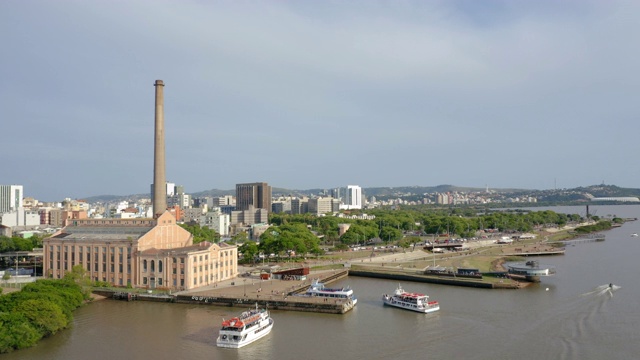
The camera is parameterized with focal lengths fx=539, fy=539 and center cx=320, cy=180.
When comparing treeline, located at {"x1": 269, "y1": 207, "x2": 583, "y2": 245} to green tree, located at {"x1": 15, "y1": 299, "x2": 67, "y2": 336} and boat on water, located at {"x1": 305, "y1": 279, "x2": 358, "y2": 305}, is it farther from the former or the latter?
green tree, located at {"x1": 15, "y1": 299, "x2": 67, "y2": 336}

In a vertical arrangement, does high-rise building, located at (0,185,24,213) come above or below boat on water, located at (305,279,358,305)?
above

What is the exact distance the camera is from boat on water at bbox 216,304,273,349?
1111 inches

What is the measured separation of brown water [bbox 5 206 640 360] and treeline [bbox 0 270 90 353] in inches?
27.5

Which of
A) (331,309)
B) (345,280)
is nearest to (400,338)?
(331,309)

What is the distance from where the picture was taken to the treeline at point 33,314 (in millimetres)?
27375

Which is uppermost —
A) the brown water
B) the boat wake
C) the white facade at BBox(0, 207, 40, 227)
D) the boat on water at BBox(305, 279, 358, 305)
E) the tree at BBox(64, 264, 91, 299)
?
the white facade at BBox(0, 207, 40, 227)

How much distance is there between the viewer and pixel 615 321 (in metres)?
33.0

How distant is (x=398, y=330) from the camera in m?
31.5

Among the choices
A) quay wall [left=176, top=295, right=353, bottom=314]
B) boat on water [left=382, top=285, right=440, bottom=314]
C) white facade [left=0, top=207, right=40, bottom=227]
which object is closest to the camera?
boat on water [left=382, top=285, right=440, bottom=314]

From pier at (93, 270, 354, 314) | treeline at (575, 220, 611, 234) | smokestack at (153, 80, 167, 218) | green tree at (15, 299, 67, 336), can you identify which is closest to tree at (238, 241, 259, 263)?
smokestack at (153, 80, 167, 218)

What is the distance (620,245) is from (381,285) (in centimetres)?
5194

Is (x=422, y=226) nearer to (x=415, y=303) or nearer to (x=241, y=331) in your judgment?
(x=415, y=303)

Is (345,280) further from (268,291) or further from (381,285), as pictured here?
(268,291)

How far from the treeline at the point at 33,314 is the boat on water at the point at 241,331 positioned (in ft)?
31.7
